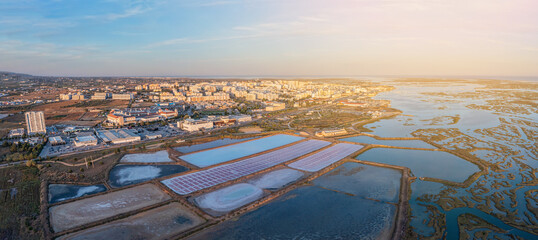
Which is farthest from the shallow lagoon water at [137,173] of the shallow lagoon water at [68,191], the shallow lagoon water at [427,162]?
the shallow lagoon water at [427,162]

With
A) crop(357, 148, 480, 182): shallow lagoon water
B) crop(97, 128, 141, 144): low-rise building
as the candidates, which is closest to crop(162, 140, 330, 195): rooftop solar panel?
crop(357, 148, 480, 182): shallow lagoon water

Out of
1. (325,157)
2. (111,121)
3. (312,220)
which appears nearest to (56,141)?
(111,121)

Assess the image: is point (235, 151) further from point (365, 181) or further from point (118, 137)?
point (118, 137)

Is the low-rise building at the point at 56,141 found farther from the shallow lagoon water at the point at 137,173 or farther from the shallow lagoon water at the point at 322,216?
the shallow lagoon water at the point at 322,216

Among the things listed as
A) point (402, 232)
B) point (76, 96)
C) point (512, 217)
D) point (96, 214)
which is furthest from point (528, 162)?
point (76, 96)

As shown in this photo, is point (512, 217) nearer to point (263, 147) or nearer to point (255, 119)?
point (263, 147)
